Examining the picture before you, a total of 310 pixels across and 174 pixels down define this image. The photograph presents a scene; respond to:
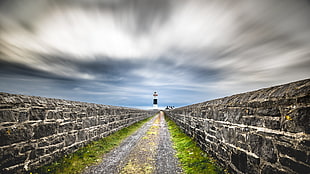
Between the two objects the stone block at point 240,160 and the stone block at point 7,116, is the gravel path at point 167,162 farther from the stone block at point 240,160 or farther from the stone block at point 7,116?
the stone block at point 7,116

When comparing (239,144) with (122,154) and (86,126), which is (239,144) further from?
(86,126)

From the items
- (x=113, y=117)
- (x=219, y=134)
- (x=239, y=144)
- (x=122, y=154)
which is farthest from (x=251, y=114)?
(x=113, y=117)

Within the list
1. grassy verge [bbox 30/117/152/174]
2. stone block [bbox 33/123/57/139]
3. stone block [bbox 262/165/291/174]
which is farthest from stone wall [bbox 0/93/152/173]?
stone block [bbox 262/165/291/174]

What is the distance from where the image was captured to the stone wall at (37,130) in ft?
10.1

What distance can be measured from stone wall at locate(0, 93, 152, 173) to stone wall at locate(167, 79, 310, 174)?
432cm

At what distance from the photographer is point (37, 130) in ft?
12.4

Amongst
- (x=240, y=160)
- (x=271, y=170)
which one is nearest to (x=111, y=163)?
(x=240, y=160)

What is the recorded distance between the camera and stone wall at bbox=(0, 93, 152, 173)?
308cm

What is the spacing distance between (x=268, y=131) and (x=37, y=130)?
4.66m

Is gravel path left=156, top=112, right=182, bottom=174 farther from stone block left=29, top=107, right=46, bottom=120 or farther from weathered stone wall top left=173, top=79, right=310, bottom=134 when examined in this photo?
stone block left=29, top=107, right=46, bottom=120

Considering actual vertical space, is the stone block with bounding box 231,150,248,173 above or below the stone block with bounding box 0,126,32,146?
below

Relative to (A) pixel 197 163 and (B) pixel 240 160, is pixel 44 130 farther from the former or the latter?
(B) pixel 240 160

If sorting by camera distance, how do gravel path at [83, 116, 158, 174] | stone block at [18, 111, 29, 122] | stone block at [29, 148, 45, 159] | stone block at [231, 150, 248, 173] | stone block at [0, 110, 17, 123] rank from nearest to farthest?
stone block at [231, 150, 248, 173]
stone block at [0, 110, 17, 123]
stone block at [18, 111, 29, 122]
stone block at [29, 148, 45, 159]
gravel path at [83, 116, 158, 174]

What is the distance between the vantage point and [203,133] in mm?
5516
